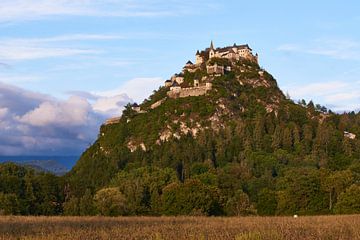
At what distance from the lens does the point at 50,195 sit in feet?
307

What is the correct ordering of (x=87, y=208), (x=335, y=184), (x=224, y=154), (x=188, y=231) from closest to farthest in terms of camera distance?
(x=188, y=231) < (x=87, y=208) < (x=335, y=184) < (x=224, y=154)

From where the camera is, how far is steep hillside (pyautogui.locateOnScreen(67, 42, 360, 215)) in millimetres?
133125

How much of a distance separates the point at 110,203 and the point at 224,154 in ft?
287

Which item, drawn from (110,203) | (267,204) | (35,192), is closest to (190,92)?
(267,204)

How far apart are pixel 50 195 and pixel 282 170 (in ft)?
217

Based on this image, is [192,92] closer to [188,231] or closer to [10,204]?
[10,204]

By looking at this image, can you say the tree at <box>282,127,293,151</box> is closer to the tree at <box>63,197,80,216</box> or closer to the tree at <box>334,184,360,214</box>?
the tree at <box>334,184,360,214</box>

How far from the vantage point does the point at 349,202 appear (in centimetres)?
7462

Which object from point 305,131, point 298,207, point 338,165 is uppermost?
point 305,131

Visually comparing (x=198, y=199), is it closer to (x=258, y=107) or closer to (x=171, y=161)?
(x=171, y=161)

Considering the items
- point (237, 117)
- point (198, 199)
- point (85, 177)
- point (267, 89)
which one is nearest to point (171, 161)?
point (85, 177)

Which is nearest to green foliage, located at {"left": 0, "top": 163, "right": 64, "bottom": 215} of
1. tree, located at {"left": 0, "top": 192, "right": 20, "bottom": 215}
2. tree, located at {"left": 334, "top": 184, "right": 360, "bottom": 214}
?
tree, located at {"left": 0, "top": 192, "right": 20, "bottom": 215}

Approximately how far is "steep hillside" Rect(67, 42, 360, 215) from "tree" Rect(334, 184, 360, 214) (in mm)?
27753

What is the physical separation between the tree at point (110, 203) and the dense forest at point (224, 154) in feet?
2.55
